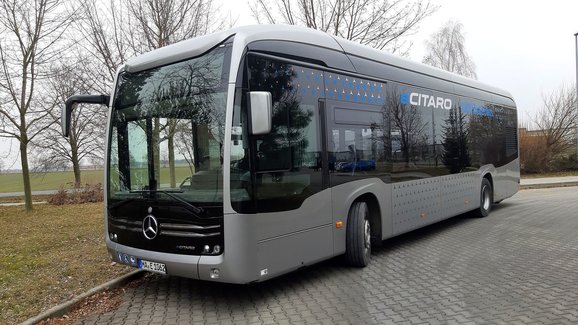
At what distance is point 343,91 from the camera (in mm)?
6043

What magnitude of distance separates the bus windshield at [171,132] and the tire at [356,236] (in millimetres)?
2317

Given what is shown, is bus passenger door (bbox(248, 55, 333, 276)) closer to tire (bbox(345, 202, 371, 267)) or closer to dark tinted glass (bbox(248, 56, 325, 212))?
dark tinted glass (bbox(248, 56, 325, 212))

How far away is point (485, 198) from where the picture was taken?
11047mm

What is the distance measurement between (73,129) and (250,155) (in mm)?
25298

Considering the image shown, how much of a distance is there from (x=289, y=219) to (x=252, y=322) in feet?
3.85

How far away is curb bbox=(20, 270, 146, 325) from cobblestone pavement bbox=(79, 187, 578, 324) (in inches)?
9.4

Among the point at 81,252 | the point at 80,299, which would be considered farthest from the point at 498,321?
the point at 81,252

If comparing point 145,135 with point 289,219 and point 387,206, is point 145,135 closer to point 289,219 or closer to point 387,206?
point 289,219

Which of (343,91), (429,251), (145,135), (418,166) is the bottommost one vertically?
(429,251)

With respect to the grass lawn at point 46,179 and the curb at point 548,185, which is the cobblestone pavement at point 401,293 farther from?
the grass lawn at point 46,179

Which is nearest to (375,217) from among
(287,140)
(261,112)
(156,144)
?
(287,140)

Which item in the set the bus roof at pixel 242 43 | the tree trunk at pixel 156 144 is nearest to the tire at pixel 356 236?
the bus roof at pixel 242 43

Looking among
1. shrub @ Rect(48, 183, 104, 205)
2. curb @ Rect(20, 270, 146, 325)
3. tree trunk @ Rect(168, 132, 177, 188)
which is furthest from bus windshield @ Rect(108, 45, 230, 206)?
shrub @ Rect(48, 183, 104, 205)

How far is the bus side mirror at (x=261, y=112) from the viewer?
4309 mm
